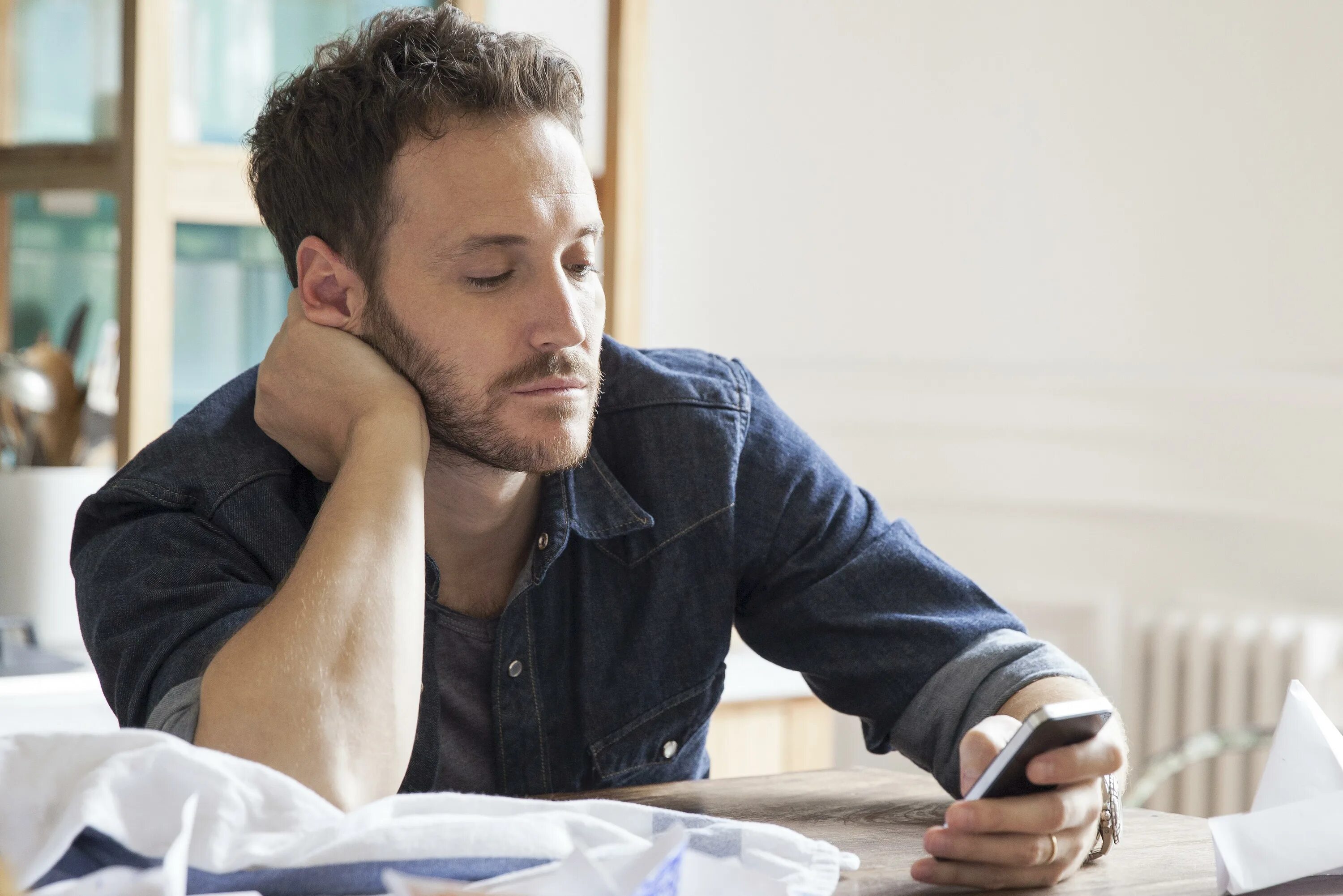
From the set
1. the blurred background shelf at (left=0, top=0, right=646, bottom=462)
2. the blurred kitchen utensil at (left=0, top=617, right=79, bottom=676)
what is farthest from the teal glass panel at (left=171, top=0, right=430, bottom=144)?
the blurred kitchen utensil at (left=0, top=617, right=79, bottom=676)

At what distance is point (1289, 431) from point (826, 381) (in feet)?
2.61

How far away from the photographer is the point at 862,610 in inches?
49.8

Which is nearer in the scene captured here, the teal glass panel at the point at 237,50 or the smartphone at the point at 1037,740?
the smartphone at the point at 1037,740

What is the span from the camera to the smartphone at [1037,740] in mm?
850

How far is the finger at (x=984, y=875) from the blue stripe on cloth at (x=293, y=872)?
0.25m

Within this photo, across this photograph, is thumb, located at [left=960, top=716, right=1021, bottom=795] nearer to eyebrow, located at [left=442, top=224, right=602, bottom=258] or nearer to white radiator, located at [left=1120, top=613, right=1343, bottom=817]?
eyebrow, located at [left=442, top=224, right=602, bottom=258]

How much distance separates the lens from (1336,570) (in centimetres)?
235

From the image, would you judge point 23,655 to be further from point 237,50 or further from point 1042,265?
point 1042,265

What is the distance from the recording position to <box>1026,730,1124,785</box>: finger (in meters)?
0.90

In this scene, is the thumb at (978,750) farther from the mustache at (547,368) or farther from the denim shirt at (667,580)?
→ the mustache at (547,368)

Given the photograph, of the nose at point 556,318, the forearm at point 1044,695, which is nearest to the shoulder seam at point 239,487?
the nose at point 556,318

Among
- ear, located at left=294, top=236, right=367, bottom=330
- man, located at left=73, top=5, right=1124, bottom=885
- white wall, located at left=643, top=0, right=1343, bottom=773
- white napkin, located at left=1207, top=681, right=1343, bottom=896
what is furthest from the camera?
white wall, located at left=643, top=0, right=1343, bottom=773

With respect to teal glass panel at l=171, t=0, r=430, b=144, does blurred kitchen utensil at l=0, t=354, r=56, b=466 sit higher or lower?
lower

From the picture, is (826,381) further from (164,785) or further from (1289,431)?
(164,785)
